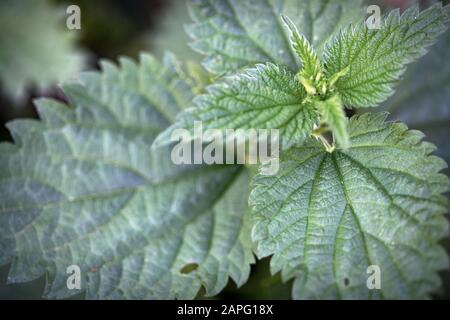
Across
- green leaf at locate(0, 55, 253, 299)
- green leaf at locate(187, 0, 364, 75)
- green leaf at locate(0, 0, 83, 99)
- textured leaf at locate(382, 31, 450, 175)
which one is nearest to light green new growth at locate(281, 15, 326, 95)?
green leaf at locate(187, 0, 364, 75)

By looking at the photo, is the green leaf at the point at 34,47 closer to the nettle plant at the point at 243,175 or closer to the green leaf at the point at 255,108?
the nettle plant at the point at 243,175

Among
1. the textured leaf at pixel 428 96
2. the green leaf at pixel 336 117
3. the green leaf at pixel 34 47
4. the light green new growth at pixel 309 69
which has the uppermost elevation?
the green leaf at pixel 34 47

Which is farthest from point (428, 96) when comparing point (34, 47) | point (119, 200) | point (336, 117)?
point (34, 47)

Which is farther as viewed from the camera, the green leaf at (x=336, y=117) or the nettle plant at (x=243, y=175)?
the nettle plant at (x=243, y=175)

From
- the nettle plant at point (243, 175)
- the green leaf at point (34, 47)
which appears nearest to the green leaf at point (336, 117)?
the nettle plant at point (243, 175)

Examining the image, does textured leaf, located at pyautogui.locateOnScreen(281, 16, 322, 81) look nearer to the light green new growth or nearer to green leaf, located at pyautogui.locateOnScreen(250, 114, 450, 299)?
the light green new growth

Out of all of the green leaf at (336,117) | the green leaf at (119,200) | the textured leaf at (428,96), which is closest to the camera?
the green leaf at (336,117)

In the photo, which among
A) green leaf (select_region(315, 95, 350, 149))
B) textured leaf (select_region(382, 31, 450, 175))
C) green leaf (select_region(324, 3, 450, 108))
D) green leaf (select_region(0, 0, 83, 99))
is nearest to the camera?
green leaf (select_region(315, 95, 350, 149))
